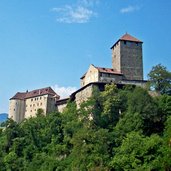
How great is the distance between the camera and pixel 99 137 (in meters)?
46.3

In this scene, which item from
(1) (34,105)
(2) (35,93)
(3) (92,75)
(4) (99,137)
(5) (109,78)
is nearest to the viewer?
(4) (99,137)

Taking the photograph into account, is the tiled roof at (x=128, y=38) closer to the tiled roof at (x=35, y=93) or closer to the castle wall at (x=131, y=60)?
the castle wall at (x=131, y=60)

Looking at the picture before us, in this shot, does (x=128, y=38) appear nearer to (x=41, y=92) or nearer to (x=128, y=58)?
(x=128, y=58)

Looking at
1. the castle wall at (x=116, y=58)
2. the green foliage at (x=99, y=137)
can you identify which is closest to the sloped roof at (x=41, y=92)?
the green foliage at (x=99, y=137)

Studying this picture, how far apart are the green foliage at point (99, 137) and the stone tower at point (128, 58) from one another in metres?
9.08

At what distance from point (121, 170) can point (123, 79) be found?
26.8 meters

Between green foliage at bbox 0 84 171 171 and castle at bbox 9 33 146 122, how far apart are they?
10.5 feet

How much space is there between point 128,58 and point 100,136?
2630cm

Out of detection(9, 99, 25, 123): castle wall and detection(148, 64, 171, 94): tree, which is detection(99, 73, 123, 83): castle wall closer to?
detection(148, 64, 171, 94): tree

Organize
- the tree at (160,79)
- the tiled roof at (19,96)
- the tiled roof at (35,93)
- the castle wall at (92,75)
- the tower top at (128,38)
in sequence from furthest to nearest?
the tiled roof at (19,96)
the tiled roof at (35,93)
the tower top at (128,38)
the castle wall at (92,75)
the tree at (160,79)

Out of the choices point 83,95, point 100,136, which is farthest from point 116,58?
point 100,136

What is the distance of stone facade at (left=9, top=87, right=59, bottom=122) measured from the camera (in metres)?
79.8

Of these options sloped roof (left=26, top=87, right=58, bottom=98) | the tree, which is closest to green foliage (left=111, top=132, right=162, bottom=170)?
the tree

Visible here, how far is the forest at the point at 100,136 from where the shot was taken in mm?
41394
